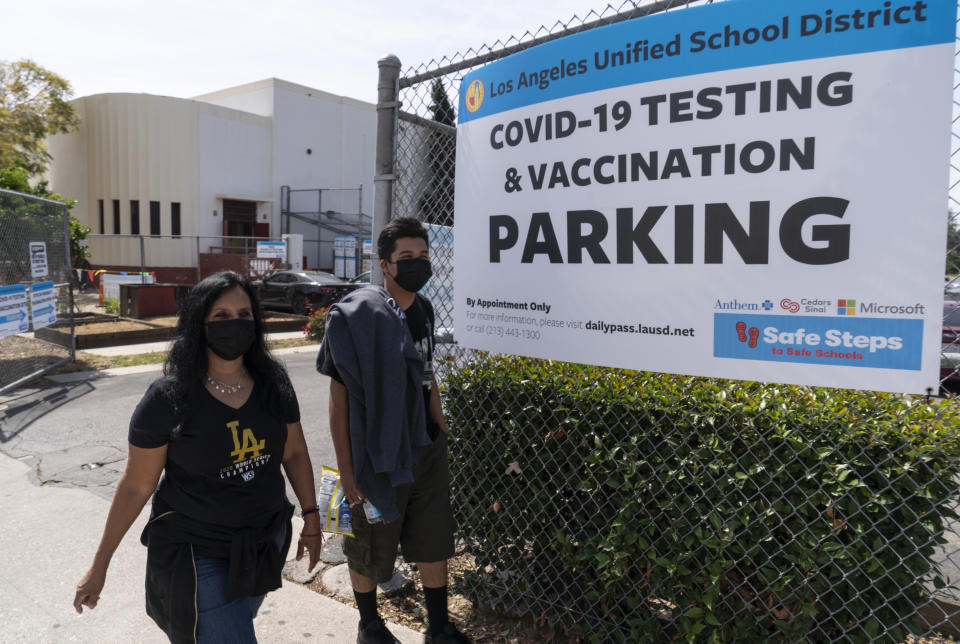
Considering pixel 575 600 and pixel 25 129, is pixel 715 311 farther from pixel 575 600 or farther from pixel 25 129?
pixel 25 129

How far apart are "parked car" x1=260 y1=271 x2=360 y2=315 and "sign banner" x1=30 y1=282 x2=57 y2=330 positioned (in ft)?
26.3

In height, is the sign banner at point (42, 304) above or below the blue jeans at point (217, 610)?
above

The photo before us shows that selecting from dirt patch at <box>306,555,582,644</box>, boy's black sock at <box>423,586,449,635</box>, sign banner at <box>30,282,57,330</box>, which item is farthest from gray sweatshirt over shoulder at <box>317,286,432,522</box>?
sign banner at <box>30,282,57,330</box>

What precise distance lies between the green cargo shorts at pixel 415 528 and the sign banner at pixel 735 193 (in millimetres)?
691

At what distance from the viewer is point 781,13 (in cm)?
224

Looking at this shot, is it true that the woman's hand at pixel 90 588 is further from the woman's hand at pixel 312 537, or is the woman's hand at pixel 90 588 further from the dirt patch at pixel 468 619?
the dirt patch at pixel 468 619

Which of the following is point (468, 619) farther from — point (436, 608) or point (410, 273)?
point (410, 273)

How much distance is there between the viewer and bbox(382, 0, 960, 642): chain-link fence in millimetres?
2316

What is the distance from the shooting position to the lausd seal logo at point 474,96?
320cm

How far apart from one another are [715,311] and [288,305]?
16.9m

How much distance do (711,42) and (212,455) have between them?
7.76ft

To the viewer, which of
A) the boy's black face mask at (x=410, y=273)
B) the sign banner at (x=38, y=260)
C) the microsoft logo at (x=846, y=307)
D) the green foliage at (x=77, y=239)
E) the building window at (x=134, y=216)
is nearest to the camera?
the microsoft logo at (x=846, y=307)

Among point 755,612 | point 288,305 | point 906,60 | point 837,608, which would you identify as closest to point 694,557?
point 755,612

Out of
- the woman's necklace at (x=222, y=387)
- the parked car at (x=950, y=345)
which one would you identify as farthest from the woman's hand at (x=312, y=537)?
the parked car at (x=950, y=345)
